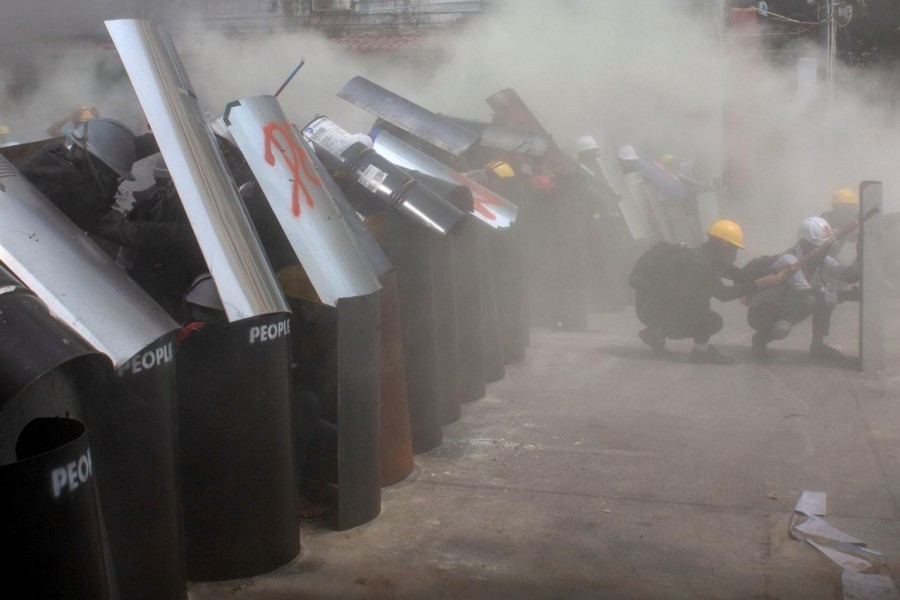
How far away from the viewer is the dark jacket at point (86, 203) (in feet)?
10.3

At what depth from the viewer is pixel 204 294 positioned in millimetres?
2912

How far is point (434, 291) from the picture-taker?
4582 mm

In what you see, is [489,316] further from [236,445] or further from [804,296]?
[236,445]

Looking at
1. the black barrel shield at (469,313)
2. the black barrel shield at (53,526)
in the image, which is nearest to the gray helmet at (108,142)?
the black barrel shield at (53,526)

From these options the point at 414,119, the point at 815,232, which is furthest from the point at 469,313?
the point at 815,232

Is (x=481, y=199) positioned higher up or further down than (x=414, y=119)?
further down

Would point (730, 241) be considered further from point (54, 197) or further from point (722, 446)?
point (54, 197)

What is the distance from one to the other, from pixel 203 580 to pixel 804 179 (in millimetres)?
14329

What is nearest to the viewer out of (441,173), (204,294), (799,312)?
(204,294)

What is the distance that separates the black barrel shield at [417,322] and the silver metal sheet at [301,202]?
0.64 m

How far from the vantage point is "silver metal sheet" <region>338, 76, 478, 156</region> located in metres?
6.32

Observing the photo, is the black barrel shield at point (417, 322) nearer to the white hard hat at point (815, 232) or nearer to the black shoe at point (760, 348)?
the black shoe at point (760, 348)

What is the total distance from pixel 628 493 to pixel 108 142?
241 centimetres

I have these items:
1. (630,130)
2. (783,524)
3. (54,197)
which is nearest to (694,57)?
(630,130)
